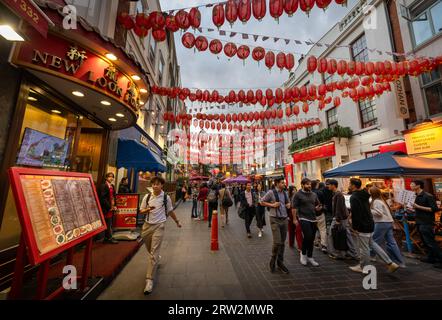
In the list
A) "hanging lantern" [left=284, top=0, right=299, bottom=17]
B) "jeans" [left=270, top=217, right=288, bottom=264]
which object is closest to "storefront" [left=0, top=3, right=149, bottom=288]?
"hanging lantern" [left=284, top=0, right=299, bottom=17]

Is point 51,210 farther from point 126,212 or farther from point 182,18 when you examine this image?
point 182,18

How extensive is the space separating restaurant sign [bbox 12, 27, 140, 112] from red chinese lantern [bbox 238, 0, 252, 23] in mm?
3392

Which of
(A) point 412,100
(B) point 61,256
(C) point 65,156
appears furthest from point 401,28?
(B) point 61,256

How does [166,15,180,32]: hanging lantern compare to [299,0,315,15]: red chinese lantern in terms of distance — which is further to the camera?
[166,15,180,32]: hanging lantern

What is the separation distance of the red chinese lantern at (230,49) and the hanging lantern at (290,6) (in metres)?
1.86

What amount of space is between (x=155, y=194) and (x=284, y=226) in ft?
10.5

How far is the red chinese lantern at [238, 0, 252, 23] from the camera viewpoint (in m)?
4.56

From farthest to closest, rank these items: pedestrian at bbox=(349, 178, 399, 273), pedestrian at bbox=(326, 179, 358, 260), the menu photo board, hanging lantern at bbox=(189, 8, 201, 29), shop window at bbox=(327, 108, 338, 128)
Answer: shop window at bbox=(327, 108, 338, 128)
pedestrian at bbox=(326, 179, 358, 260)
hanging lantern at bbox=(189, 8, 201, 29)
pedestrian at bbox=(349, 178, 399, 273)
the menu photo board

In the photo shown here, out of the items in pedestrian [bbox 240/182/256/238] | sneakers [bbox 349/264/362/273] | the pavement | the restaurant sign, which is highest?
the restaurant sign

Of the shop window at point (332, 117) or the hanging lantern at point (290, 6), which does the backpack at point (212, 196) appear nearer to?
the hanging lantern at point (290, 6)

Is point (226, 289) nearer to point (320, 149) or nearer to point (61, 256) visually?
point (61, 256)

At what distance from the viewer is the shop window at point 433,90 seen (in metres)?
9.16

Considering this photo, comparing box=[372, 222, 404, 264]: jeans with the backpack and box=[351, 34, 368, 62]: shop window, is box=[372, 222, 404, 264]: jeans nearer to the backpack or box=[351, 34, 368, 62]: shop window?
the backpack

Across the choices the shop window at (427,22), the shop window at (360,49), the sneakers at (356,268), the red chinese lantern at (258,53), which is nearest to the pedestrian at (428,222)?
the sneakers at (356,268)
